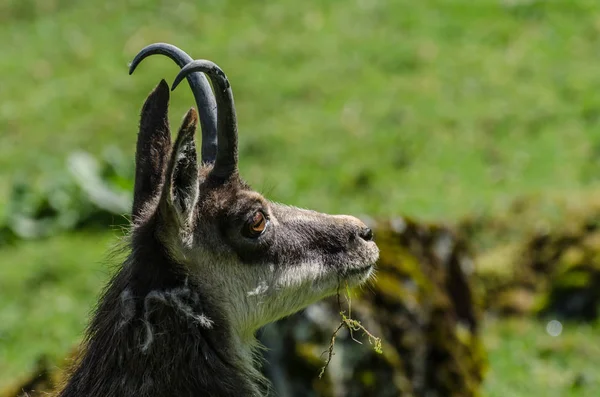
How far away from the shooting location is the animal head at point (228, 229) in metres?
5.51

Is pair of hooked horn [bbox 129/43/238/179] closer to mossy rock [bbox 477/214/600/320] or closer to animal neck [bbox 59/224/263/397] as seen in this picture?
animal neck [bbox 59/224/263/397]

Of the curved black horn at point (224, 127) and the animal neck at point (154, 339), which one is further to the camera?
the curved black horn at point (224, 127)

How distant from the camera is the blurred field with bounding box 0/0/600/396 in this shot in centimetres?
1217

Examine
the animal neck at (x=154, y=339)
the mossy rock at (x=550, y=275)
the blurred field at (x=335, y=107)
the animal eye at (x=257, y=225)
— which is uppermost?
the blurred field at (x=335, y=107)

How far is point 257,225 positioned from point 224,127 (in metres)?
0.58

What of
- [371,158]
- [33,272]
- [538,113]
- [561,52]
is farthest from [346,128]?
[33,272]

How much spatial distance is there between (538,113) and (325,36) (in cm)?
455

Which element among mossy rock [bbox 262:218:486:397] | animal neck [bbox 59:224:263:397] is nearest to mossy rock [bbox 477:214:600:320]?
mossy rock [bbox 262:218:486:397]

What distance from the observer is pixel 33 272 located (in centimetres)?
1223

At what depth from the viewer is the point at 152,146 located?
19.3 ft

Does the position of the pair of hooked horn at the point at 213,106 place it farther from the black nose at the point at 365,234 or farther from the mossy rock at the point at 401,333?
the mossy rock at the point at 401,333

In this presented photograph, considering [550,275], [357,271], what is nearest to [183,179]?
[357,271]

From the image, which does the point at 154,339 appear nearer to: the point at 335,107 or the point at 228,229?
the point at 228,229

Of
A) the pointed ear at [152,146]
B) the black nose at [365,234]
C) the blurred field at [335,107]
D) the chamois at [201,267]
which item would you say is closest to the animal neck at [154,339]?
the chamois at [201,267]
